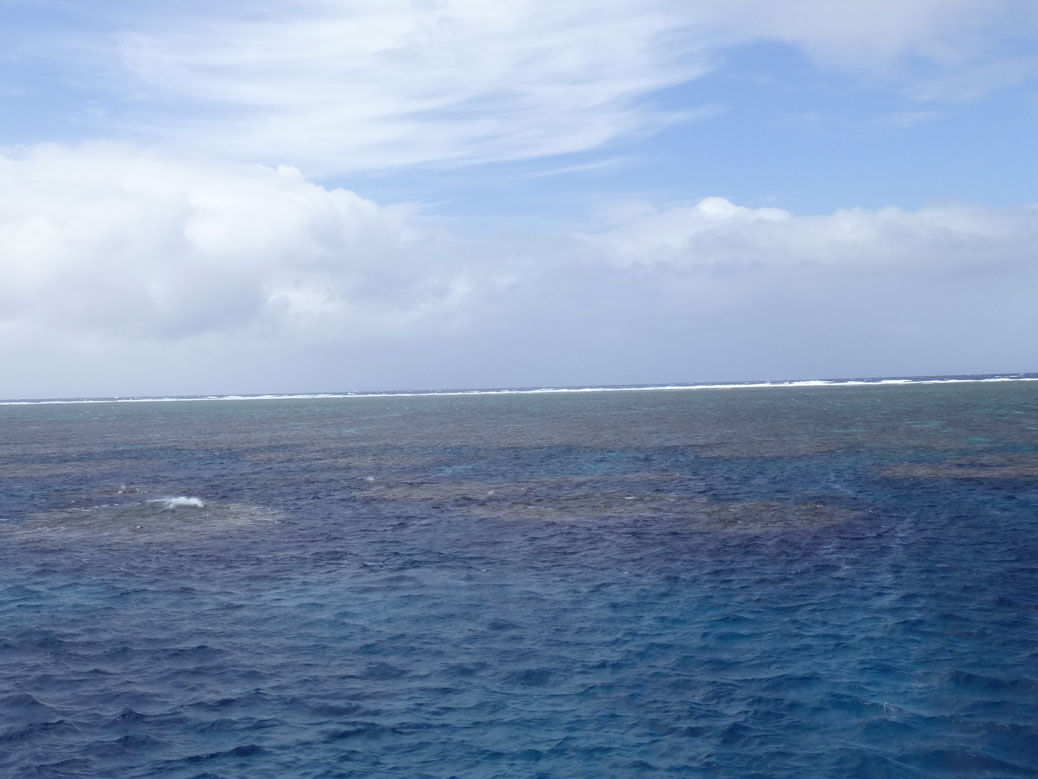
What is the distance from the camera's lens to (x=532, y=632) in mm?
24828

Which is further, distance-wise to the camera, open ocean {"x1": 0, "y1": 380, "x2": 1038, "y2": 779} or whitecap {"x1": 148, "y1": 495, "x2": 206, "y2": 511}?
whitecap {"x1": 148, "y1": 495, "x2": 206, "y2": 511}

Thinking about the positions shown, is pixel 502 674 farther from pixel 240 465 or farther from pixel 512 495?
pixel 240 465

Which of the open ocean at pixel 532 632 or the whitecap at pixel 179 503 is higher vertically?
the whitecap at pixel 179 503

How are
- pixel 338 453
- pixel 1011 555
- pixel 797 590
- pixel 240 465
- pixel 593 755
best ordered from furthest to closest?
pixel 338 453, pixel 240 465, pixel 1011 555, pixel 797 590, pixel 593 755

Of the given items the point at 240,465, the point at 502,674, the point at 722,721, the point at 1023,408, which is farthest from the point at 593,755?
the point at 1023,408

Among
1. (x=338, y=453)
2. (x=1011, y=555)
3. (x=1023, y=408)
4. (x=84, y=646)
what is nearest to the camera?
(x=84, y=646)

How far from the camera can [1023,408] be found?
138 meters

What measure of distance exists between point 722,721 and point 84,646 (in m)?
17.8

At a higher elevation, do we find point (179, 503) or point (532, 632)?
point (179, 503)

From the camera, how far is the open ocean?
57.7 ft

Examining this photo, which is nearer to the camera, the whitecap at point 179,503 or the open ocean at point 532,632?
the open ocean at point 532,632

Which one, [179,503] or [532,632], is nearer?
[532,632]

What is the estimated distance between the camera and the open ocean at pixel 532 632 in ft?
57.7

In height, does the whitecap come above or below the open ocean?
above
